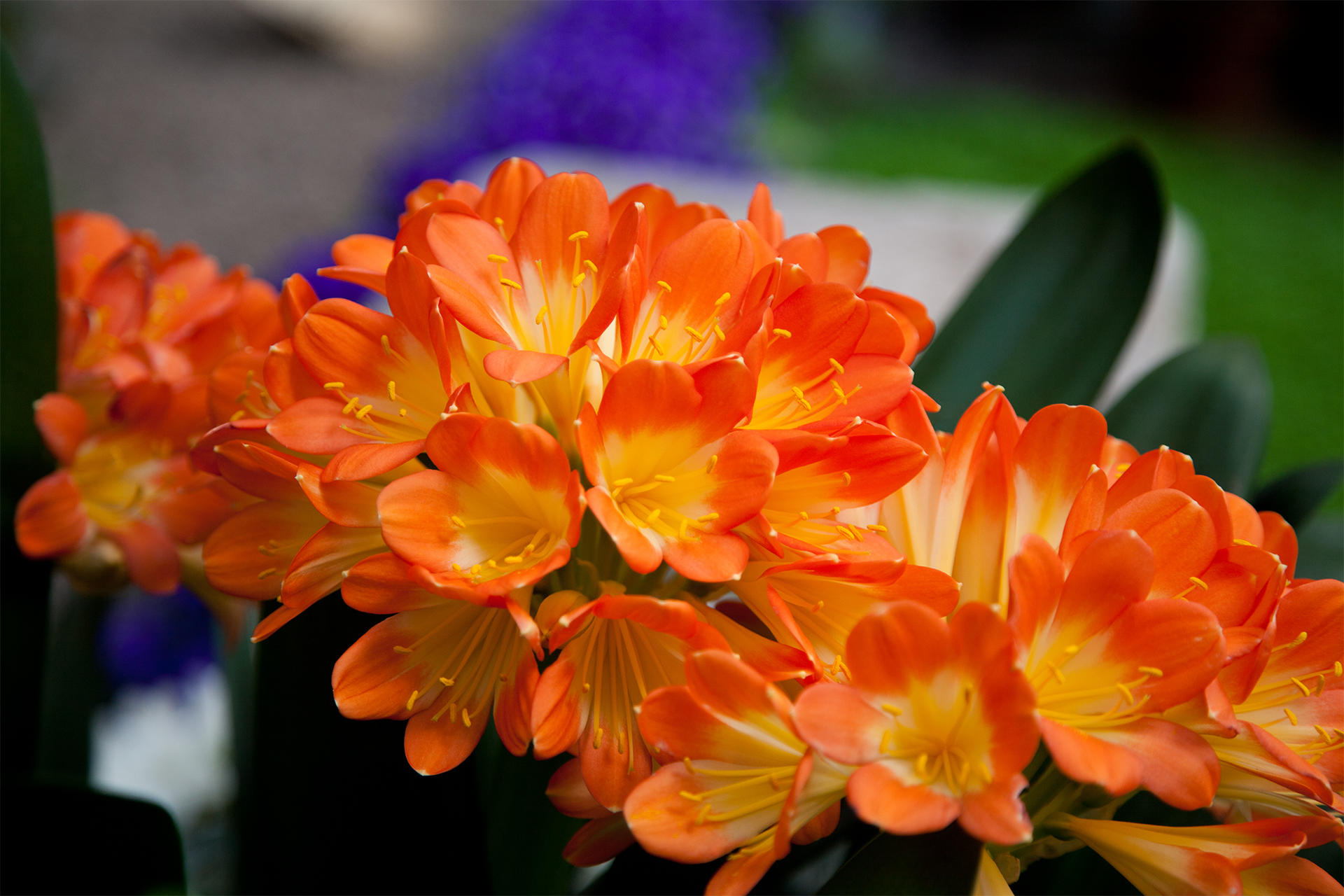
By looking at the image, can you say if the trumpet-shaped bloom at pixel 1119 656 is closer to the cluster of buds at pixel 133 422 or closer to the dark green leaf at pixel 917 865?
the dark green leaf at pixel 917 865

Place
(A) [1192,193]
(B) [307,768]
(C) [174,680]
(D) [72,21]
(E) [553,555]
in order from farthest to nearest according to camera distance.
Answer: (D) [72,21] < (A) [1192,193] < (C) [174,680] < (B) [307,768] < (E) [553,555]

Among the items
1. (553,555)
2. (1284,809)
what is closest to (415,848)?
(553,555)

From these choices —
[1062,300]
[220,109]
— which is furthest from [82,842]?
[220,109]

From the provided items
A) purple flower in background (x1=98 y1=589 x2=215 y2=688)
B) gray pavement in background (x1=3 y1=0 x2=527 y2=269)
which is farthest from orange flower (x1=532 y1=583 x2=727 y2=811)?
gray pavement in background (x1=3 y1=0 x2=527 y2=269)

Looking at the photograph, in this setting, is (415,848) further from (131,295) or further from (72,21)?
(72,21)

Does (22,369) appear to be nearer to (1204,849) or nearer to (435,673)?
(435,673)

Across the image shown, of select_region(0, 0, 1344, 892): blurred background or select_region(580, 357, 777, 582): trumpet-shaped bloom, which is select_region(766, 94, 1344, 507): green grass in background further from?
select_region(580, 357, 777, 582): trumpet-shaped bloom
